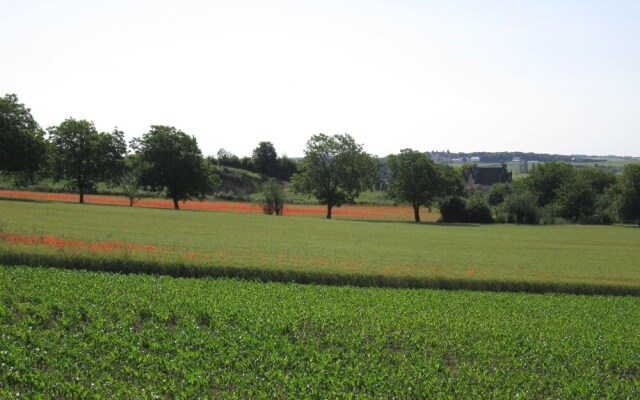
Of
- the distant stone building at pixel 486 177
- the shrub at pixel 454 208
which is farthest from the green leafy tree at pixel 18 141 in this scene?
the distant stone building at pixel 486 177

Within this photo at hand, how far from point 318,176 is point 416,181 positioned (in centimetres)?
1553

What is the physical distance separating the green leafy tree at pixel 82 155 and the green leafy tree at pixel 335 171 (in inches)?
1141

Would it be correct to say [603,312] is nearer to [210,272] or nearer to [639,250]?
[210,272]

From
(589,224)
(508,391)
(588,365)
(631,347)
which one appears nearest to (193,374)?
(508,391)

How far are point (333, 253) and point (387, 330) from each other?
18.1m

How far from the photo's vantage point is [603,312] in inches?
939

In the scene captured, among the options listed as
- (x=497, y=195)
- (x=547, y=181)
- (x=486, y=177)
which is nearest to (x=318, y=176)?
(x=497, y=195)

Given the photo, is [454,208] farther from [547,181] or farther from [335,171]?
[547,181]

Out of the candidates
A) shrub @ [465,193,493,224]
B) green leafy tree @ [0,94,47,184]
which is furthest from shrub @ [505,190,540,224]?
green leafy tree @ [0,94,47,184]

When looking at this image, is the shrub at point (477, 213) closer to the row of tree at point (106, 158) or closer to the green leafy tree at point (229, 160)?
the row of tree at point (106, 158)

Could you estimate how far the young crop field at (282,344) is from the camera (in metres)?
12.2

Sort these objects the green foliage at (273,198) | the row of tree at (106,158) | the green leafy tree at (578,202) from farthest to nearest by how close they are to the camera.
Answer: the green leafy tree at (578,202) < the green foliage at (273,198) < the row of tree at (106,158)

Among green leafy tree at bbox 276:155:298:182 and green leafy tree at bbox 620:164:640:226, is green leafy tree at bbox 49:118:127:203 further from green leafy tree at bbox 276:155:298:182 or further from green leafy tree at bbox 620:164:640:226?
green leafy tree at bbox 620:164:640:226

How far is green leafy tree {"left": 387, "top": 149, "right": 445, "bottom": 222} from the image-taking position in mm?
88625
